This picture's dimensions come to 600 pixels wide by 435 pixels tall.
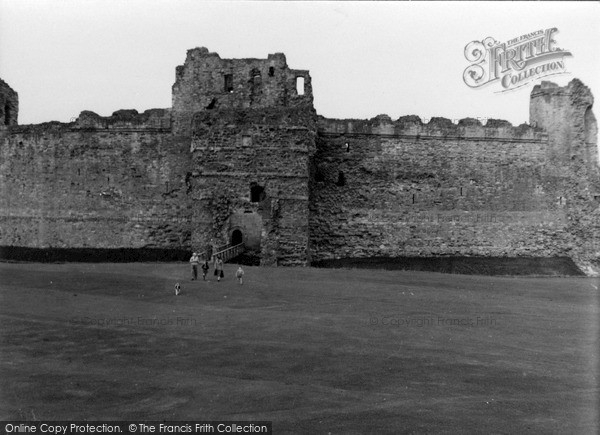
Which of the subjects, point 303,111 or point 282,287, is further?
point 303,111

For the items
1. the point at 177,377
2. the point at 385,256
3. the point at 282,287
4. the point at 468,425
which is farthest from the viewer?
the point at 385,256

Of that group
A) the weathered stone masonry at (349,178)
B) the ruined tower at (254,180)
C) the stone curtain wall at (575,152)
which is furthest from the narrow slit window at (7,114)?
the stone curtain wall at (575,152)

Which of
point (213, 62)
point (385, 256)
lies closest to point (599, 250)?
point (385, 256)

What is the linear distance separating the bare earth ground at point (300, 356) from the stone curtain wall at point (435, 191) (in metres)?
15.5

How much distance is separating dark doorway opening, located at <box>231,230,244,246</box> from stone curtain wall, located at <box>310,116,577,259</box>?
607cm

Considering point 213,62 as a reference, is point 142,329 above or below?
below

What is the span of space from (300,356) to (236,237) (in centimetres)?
2014

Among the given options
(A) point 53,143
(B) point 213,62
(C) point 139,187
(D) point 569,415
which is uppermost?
(B) point 213,62

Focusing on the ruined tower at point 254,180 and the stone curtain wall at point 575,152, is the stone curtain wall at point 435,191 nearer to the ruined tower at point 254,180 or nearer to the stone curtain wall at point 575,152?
the stone curtain wall at point 575,152

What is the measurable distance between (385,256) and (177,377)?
1089 inches

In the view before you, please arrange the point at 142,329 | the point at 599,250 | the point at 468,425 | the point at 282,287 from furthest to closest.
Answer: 1. the point at 599,250
2. the point at 282,287
3. the point at 142,329
4. the point at 468,425

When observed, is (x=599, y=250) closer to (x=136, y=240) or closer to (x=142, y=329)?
(x=136, y=240)

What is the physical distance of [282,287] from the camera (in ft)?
83.2

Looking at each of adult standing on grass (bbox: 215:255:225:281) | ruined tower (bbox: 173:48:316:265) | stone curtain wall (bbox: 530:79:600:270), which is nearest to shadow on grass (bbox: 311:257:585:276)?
stone curtain wall (bbox: 530:79:600:270)
